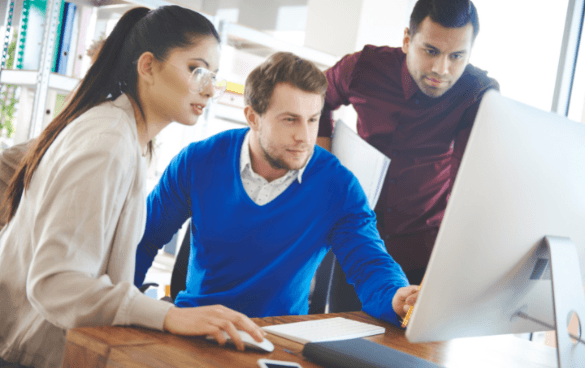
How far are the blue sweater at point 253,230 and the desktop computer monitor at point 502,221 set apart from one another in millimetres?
527

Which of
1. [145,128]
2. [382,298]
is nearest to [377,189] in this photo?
[382,298]

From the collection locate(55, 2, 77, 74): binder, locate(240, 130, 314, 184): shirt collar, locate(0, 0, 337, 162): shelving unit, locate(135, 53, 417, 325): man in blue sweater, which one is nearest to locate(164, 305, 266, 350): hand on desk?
locate(135, 53, 417, 325): man in blue sweater

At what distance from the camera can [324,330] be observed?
1039 millimetres

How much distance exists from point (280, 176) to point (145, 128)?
0.48 metres

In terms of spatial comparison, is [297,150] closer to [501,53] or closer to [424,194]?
[424,194]

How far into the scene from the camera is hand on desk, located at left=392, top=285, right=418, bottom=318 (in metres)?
1.12

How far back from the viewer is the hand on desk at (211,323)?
84 centimetres

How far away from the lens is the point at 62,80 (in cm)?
236

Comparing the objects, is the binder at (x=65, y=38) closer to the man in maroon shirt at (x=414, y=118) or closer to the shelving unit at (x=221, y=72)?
the shelving unit at (x=221, y=72)

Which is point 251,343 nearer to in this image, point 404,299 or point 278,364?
point 278,364

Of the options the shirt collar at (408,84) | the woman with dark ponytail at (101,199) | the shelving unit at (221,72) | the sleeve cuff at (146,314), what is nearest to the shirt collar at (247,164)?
the woman with dark ponytail at (101,199)

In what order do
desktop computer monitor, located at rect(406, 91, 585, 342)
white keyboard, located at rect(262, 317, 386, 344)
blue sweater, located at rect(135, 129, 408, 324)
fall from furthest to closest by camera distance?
blue sweater, located at rect(135, 129, 408, 324)
white keyboard, located at rect(262, 317, 386, 344)
desktop computer monitor, located at rect(406, 91, 585, 342)

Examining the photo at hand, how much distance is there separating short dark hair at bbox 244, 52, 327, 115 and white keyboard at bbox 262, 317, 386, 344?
2.27ft

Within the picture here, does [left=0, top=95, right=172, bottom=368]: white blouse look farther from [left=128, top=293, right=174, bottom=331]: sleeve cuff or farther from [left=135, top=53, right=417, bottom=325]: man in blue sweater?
[left=135, top=53, right=417, bottom=325]: man in blue sweater
